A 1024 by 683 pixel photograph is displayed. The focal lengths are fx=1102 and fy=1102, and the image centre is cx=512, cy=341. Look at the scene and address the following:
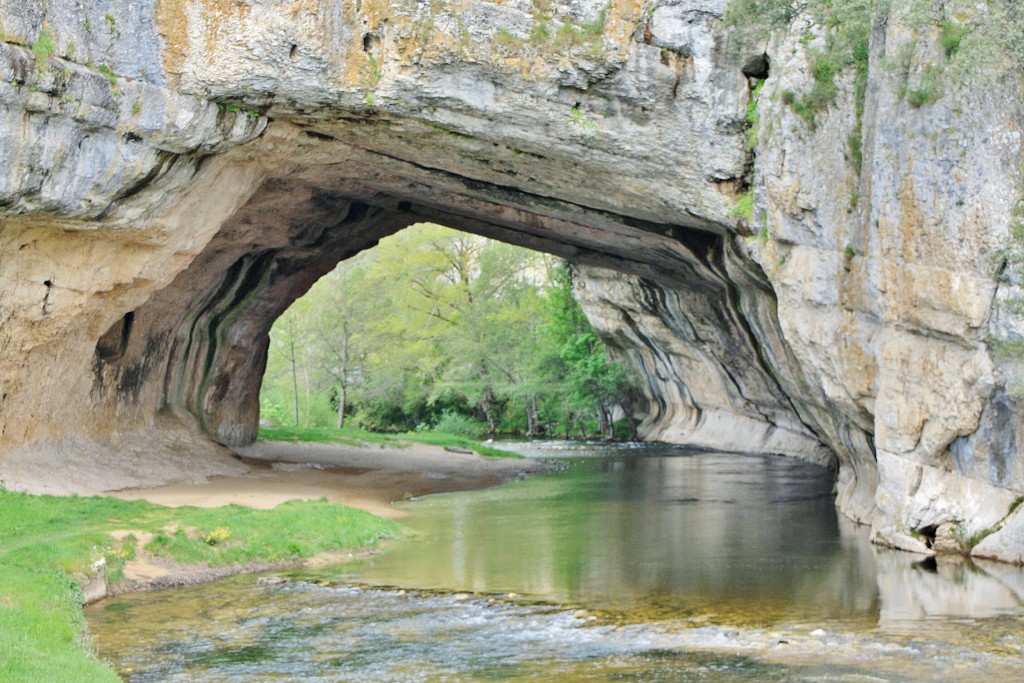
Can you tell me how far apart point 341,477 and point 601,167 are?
493 inches

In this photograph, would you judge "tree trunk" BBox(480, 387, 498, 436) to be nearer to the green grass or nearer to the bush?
the bush

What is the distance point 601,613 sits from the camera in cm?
1263

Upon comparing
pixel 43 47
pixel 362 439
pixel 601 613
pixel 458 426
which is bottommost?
pixel 601 613

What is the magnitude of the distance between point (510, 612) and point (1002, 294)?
7950 millimetres

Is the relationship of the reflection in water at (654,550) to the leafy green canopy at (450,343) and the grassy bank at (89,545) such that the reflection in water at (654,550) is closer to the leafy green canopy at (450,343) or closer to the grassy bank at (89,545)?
the grassy bank at (89,545)

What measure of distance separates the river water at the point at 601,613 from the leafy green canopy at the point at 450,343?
27240 millimetres

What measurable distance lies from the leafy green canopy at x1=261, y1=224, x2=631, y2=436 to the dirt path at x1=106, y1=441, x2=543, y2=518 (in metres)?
12.2

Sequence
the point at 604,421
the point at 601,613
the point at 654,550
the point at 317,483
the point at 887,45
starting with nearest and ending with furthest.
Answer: the point at 601,613 < the point at 887,45 < the point at 654,550 < the point at 317,483 < the point at 604,421

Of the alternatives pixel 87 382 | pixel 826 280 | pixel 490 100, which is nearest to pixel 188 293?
pixel 87 382

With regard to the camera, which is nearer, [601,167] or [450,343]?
[601,167]

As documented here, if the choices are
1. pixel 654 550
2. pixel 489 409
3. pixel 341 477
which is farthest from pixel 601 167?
pixel 489 409

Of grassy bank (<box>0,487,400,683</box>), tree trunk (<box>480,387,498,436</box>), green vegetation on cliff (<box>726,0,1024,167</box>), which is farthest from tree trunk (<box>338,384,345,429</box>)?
green vegetation on cliff (<box>726,0,1024,167</box>)

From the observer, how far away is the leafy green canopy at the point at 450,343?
47312 mm

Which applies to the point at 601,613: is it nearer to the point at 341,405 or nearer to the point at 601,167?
the point at 601,167
